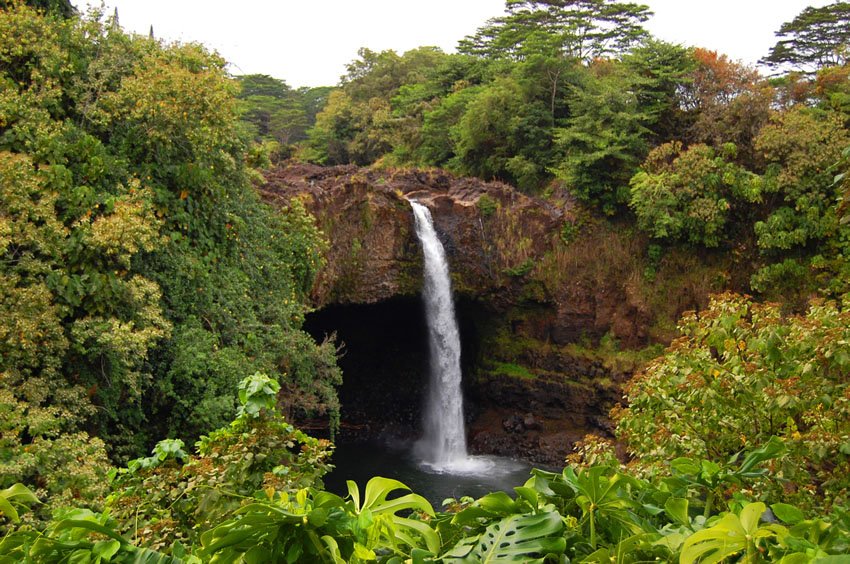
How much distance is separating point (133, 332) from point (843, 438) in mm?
7091

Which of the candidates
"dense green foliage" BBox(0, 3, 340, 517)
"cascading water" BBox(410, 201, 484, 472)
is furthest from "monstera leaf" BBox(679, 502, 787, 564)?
"cascading water" BBox(410, 201, 484, 472)

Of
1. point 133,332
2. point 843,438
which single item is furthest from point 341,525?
point 133,332

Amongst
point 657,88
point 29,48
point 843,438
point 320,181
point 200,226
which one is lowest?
point 843,438

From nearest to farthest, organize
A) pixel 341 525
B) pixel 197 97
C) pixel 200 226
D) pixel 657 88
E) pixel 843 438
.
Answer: pixel 341 525
pixel 843 438
pixel 197 97
pixel 200 226
pixel 657 88

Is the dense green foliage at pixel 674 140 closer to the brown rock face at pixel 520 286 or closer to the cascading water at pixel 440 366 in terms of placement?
the brown rock face at pixel 520 286

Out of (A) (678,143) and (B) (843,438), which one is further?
(A) (678,143)

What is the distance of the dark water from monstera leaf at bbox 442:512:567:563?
38.1ft

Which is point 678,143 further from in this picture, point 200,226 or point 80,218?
point 80,218

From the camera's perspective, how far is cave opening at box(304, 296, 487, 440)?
16.6m

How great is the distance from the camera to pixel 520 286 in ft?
51.9

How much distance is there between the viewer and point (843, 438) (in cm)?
384

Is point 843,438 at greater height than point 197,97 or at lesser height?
lesser

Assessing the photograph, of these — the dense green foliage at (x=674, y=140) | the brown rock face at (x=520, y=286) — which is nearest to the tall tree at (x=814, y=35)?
the dense green foliage at (x=674, y=140)

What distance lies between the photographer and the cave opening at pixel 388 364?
653 inches
